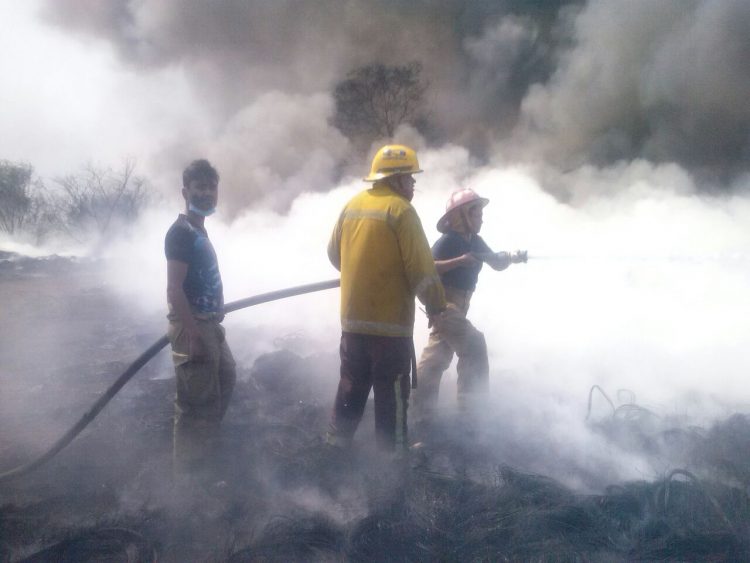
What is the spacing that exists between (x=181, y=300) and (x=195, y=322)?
0.55 ft

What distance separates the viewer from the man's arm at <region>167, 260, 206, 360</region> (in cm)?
312

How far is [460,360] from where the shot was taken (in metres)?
4.43

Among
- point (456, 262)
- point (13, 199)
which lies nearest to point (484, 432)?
point (456, 262)

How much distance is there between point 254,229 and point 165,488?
12.6 metres

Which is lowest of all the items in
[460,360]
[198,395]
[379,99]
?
[198,395]

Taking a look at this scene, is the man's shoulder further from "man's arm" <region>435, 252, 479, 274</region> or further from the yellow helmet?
"man's arm" <region>435, 252, 479, 274</region>

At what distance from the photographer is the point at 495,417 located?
14.3ft

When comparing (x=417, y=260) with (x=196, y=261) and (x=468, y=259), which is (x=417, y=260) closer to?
(x=468, y=259)

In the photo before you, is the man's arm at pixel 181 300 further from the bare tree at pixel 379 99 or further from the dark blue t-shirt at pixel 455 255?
the bare tree at pixel 379 99

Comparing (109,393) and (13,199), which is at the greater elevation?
(13,199)

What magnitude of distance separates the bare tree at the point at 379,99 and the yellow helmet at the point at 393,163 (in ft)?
59.5

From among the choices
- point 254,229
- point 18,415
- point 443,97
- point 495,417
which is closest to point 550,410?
point 495,417

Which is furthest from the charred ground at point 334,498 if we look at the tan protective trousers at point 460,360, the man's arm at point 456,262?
Result: the man's arm at point 456,262

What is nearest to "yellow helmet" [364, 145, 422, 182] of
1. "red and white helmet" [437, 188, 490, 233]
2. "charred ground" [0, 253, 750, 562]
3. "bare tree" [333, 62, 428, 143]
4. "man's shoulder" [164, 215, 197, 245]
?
"red and white helmet" [437, 188, 490, 233]
